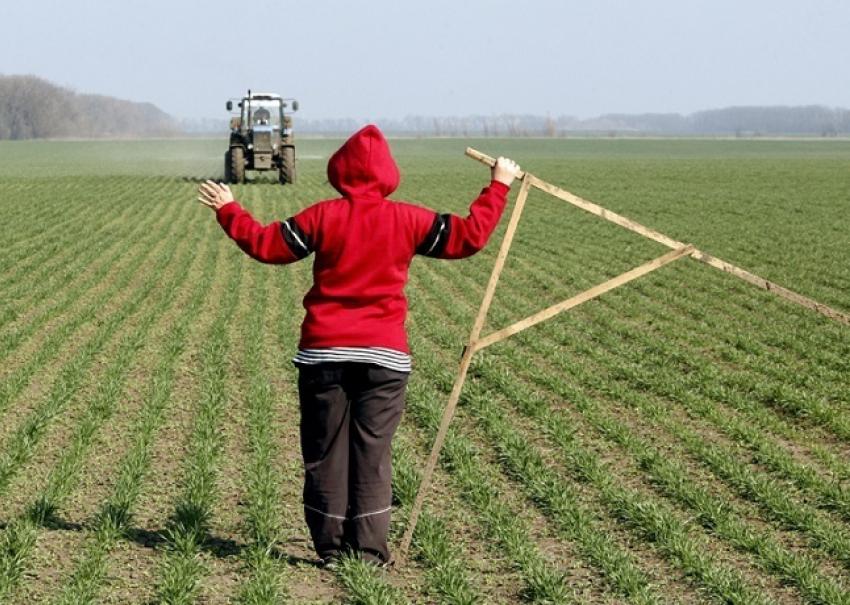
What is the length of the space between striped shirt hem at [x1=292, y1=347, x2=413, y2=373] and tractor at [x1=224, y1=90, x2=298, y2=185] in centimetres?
3088

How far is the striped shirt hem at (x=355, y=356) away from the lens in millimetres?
5082

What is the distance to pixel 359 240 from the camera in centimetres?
514

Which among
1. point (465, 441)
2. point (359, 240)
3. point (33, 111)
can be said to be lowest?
point (33, 111)

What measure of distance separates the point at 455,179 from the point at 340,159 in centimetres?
4084

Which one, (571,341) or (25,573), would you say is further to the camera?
(571,341)

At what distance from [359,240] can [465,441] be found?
3.00 metres

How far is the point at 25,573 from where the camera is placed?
5508 millimetres

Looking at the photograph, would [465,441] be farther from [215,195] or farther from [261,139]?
[261,139]

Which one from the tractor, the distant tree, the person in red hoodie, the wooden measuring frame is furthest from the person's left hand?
the distant tree

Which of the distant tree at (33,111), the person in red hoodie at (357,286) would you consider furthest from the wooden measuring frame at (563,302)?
the distant tree at (33,111)

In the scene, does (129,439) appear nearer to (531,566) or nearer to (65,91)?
(531,566)

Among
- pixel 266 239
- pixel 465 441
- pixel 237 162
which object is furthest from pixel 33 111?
pixel 266 239

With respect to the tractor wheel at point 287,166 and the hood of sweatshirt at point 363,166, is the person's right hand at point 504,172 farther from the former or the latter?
the tractor wheel at point 287,166

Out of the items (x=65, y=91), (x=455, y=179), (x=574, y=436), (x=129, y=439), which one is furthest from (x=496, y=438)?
(x=65, y=91)
